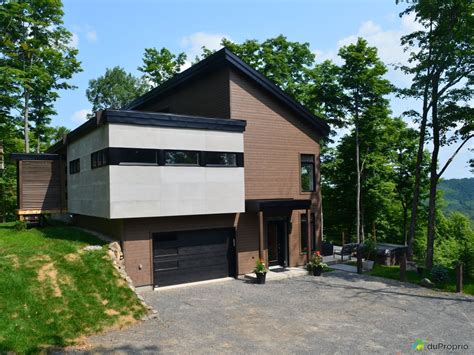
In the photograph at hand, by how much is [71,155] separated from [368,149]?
1013 inches

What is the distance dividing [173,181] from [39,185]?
9.80 meters

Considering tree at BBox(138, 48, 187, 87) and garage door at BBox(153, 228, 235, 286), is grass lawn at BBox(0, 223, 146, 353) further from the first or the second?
tree at BBox(138, 48, 187, 87)

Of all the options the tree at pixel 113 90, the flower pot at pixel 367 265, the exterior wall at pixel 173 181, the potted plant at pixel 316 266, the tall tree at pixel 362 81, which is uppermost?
the tree at pixel 113 90

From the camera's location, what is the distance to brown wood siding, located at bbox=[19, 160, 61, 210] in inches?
815

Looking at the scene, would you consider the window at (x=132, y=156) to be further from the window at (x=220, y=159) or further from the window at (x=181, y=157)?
the window at (x=220, y=159)

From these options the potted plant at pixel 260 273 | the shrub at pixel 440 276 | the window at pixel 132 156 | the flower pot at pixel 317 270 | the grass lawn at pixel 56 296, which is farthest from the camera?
the flower pot at pixel 317 270

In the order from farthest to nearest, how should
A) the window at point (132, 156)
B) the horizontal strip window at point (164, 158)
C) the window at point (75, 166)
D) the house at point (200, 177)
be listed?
the window at point (75, 166) → the house at point (200, 177) → the horizontal strip window at point (164, 158) → the window at point (132, 156)

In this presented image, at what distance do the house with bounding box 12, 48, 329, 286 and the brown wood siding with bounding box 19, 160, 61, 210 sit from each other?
0.08 m

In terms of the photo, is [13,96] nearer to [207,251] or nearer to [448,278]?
[207,251]

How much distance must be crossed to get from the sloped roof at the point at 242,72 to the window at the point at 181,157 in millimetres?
5350

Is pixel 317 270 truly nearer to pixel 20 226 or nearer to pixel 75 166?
pixel 75 166

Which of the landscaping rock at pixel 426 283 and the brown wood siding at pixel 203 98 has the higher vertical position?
the brown wood siding at pixel 203 98

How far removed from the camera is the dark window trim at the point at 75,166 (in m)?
19.3

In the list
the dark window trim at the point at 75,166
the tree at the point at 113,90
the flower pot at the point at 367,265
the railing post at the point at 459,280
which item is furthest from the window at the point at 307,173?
the tree at the point at 113,90
